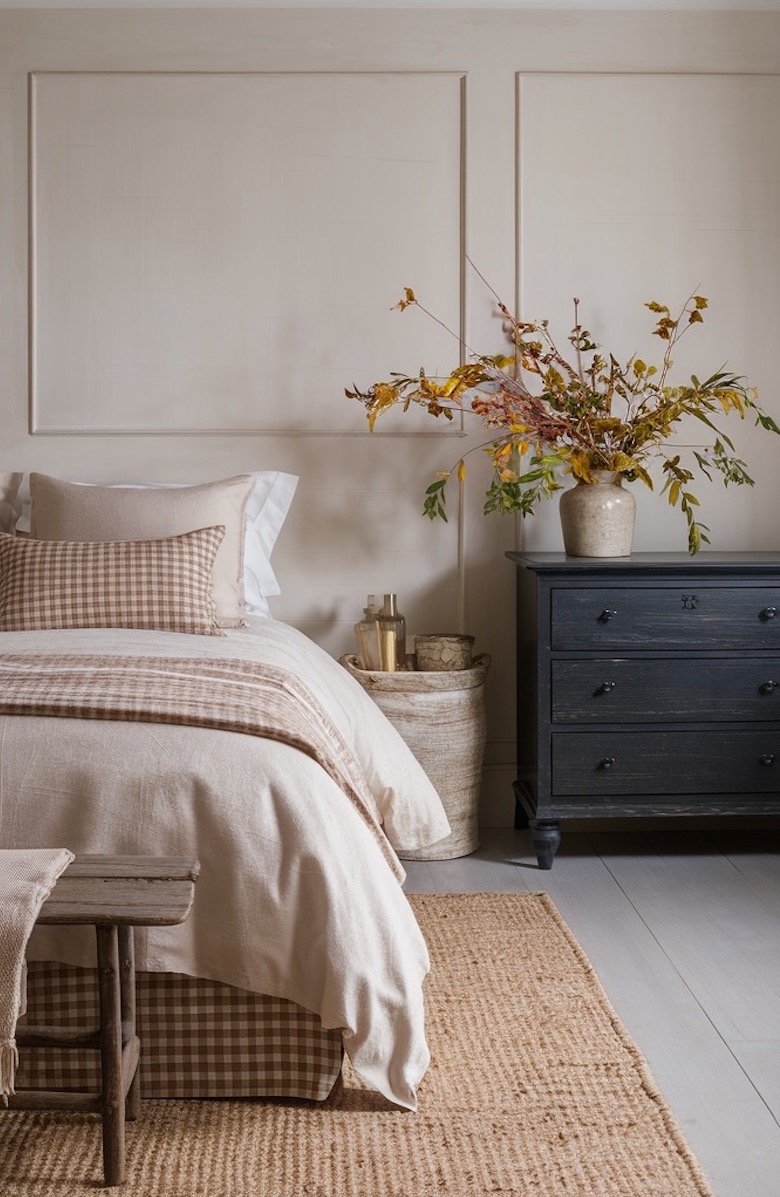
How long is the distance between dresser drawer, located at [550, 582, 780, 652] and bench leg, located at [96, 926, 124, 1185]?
1896 mm

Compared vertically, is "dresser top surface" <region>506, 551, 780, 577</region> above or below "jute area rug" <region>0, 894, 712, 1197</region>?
above

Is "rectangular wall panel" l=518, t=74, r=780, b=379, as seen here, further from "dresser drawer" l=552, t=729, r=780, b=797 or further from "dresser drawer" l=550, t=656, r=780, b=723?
"dresser drawer" l=552, t=729, r=780, b=797

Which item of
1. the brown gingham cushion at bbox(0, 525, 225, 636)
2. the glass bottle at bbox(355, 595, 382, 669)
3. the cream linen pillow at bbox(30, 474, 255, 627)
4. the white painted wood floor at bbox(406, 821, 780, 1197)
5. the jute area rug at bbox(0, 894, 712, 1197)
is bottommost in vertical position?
the jute area rug at bbox(0, 894, 712, 1197)

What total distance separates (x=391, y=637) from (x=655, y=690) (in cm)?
80

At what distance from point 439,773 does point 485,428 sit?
1120mm

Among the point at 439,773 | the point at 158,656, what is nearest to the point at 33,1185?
the point at 158,656

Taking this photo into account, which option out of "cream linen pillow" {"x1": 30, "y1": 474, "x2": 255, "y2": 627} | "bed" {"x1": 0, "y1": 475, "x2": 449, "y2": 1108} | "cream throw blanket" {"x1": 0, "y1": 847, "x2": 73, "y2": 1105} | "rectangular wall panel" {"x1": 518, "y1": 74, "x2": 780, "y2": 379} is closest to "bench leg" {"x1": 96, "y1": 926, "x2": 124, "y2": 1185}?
"cream throw blanket" {"x1": 0, "y1": 847, "x2": 73, "y2": 1105}

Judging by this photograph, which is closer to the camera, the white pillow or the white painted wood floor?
the white painted wood floor

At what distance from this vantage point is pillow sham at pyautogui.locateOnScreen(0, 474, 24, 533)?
139 inches

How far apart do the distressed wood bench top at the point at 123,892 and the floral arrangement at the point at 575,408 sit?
188 cm

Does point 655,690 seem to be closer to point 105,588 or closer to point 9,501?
point 105,588

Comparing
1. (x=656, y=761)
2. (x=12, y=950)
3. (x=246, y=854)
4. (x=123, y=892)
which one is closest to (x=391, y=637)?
(x=656, y=761)

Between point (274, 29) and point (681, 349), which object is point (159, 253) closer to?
point (274, 29)

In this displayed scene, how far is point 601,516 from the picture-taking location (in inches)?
135
